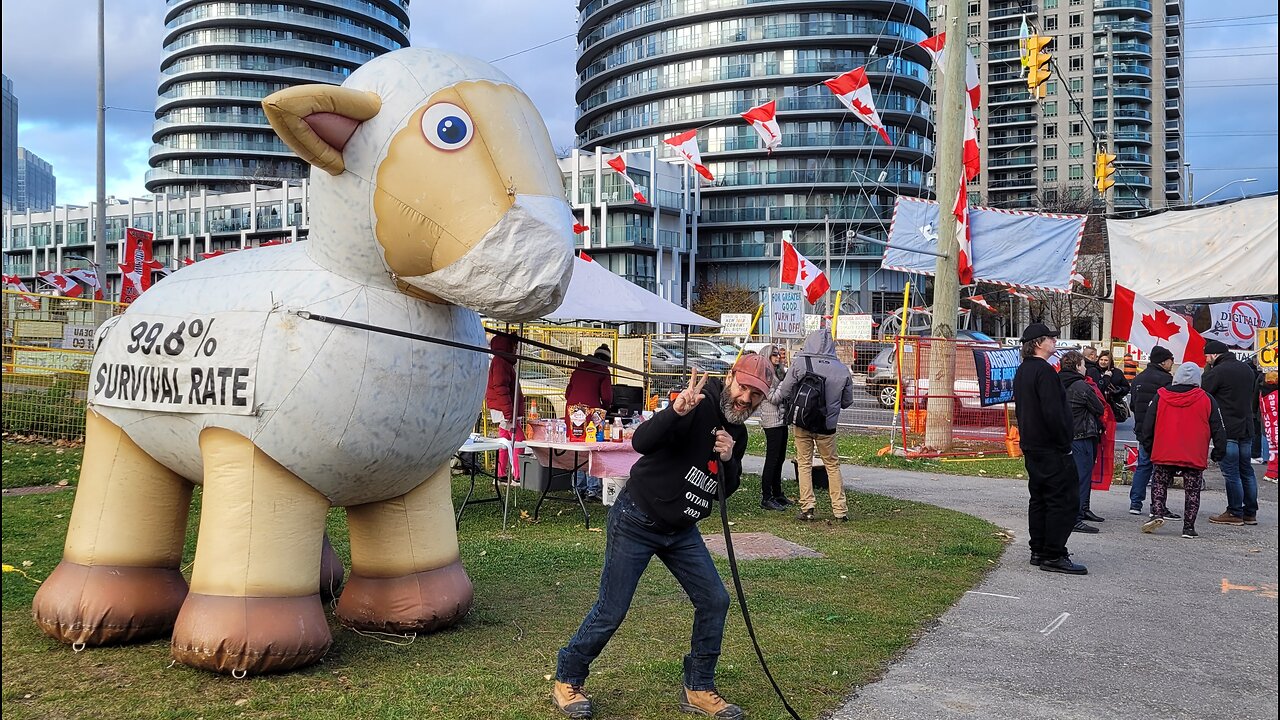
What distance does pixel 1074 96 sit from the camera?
8231 cm

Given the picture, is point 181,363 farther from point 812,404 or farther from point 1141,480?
point 1141,480


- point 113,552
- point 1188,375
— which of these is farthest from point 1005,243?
point 113,552

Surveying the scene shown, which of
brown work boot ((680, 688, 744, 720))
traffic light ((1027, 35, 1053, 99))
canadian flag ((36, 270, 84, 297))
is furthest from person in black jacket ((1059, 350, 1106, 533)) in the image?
canadian flag ((36, 270, 84, 297))

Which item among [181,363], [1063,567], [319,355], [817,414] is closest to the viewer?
[319,355]

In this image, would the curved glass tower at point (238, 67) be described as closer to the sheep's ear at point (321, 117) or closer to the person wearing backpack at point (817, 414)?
the person wearing backpack at point (817, 414)

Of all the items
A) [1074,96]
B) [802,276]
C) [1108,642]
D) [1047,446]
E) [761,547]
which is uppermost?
[1074,96]

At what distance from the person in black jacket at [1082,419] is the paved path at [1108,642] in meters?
0.58

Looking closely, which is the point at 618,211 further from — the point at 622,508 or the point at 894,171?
the point at 622,508

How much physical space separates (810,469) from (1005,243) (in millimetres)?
7003

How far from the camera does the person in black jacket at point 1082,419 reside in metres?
9.21

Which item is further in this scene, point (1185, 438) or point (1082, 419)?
point (1082, 419)

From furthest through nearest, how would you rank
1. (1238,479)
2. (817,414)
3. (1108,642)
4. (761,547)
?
(1238,479)
(817,414)
(761,547)
(1108,642)

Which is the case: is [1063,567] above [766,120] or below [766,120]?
below

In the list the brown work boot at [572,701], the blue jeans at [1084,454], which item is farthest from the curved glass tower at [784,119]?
the brown work boot at [572,701]
